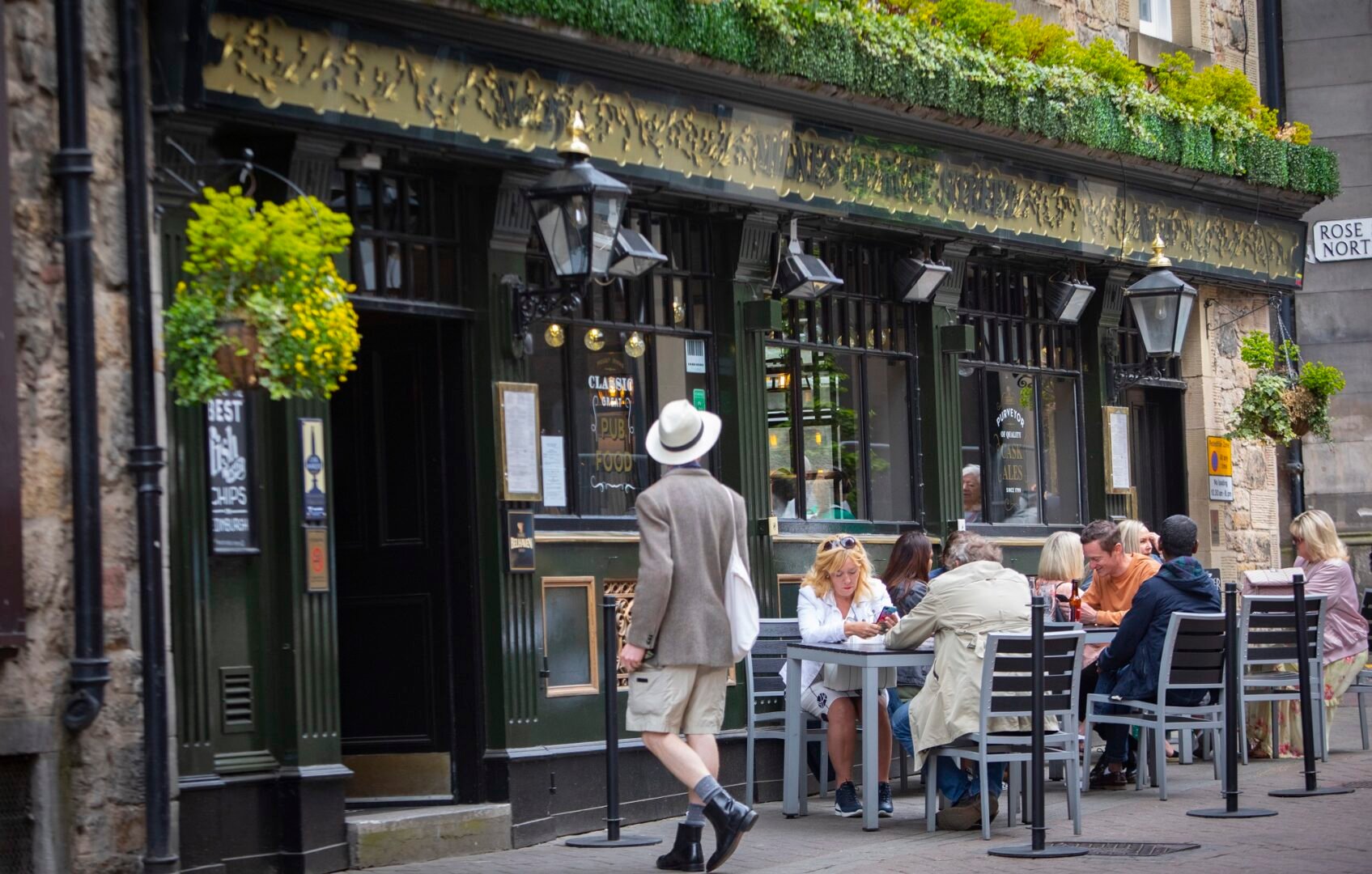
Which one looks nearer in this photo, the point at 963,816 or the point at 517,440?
the point at 963,816

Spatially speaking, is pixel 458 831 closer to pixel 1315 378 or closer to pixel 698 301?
pixel 698 301

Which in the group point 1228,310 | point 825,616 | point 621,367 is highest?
point 1228,310

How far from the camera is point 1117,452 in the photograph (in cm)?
1562

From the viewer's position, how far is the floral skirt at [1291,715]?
42.4ft

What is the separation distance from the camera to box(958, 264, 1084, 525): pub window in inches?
566

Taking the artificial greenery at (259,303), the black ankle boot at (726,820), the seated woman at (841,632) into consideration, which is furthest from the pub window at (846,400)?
the artificial greenery at (259,303)

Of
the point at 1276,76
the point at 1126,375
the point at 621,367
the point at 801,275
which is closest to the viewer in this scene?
the point at 621,367

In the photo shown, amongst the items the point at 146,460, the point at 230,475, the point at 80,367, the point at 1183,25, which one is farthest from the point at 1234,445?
the point at 80,367

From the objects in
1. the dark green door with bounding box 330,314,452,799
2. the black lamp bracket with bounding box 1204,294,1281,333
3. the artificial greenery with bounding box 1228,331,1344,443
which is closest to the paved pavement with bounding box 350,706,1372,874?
the dark green door with bounding box 330,314,452,799

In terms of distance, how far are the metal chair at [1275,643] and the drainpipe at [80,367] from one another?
21.5ft

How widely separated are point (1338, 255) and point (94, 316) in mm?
17782

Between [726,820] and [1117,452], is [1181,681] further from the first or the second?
[1117,452]

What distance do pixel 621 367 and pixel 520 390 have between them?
104 centimetres

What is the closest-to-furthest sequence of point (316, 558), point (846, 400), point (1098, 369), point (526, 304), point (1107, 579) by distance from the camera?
point (316, 558) → point (526, 304) → point (1107, 579) → point (846, 400) → point (1098, 369)
